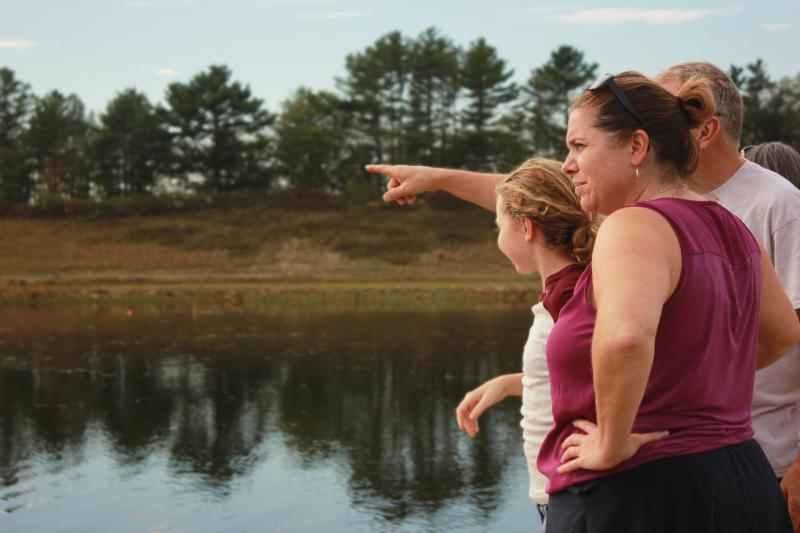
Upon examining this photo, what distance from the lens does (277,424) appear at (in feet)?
37.2

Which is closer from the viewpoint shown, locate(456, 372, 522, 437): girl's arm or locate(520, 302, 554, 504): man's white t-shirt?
locate(520, 302, 554, 504): man's white t-shirt

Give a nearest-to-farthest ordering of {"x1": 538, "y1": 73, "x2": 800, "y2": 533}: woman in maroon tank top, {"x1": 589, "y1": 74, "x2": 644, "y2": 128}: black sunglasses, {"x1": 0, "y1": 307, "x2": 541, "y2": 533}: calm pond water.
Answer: {"x1": 538, "y1": 73, "x2": 800, "y2": 533}: woman in maroon tank top
{"x1": 589, "y1": 74, "x2": 644, "y2": 128}: black sunglasses
{"x1": 0, "y1": 307, "x2": 541, "y2": 533}: calm pond water

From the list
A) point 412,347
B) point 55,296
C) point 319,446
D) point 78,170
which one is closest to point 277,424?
point 319,446

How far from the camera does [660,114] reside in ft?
6.72

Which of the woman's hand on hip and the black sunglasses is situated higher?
the black sunglasses

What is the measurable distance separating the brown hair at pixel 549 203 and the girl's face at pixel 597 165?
35 cm

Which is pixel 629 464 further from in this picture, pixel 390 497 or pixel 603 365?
pixel 390 497

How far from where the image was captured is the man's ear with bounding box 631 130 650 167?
2.04m

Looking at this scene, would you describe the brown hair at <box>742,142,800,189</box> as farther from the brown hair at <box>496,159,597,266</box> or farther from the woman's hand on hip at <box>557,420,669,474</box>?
the woman's hand on hip at <box>557,420,669,474</box>

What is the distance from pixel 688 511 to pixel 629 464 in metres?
0.13

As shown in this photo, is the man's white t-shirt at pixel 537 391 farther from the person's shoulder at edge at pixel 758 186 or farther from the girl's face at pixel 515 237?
the person's shoulder at edge at pixel 758 186

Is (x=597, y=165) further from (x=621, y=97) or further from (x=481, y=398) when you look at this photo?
(x=481, y=398)

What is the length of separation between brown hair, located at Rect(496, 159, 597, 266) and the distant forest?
54.1 metres

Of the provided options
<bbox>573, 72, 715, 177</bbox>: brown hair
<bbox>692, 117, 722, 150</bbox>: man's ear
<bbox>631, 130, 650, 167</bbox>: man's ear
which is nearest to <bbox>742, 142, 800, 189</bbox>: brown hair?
<bbox>692, 117, 722, 150</bbox>: man's ear
